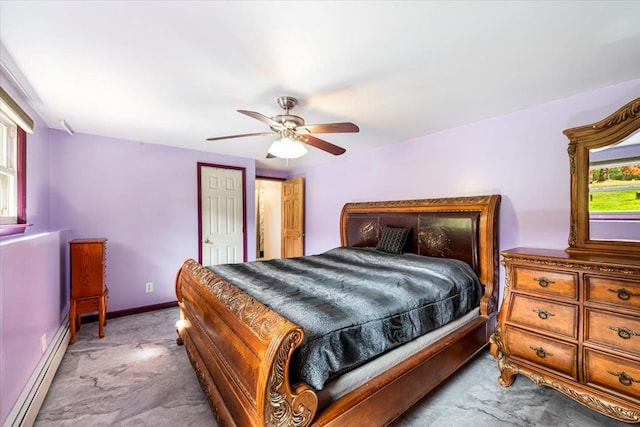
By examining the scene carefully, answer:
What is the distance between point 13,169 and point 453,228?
406cm

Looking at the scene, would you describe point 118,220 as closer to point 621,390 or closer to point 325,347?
point 325,347

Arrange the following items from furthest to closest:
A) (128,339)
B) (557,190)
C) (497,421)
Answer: (128,339) → (557,190) → (497,421)

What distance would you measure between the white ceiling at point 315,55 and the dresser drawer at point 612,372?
1.92 metres

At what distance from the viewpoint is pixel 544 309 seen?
1.92 meters

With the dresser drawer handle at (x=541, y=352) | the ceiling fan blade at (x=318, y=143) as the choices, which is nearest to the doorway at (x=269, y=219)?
the ceiling fan blade at (x=318, y=143)

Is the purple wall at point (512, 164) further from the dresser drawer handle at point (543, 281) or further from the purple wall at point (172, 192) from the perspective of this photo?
the dresser drawer handle at point (543, 281)

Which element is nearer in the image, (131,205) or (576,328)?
(576,328)

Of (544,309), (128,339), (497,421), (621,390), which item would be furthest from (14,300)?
(621,390)

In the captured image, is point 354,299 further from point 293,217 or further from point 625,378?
point 293,217

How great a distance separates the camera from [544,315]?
1918 millimetres

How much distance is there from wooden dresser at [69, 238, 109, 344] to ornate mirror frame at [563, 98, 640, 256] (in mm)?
4542

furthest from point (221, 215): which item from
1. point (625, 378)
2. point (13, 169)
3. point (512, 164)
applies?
point (625, 378)

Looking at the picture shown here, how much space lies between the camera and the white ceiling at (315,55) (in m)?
1.35

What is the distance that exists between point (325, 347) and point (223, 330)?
25.6 inches
